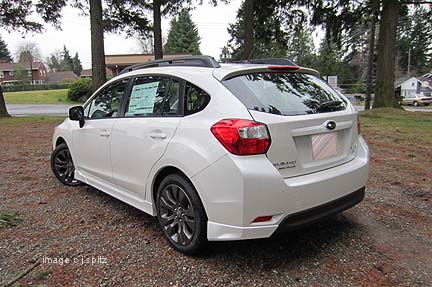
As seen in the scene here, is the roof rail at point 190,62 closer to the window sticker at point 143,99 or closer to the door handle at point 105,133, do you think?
the window sticker at point 143,99

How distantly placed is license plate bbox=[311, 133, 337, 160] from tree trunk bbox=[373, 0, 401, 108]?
12.5 metres

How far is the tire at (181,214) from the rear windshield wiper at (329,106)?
1201 mm

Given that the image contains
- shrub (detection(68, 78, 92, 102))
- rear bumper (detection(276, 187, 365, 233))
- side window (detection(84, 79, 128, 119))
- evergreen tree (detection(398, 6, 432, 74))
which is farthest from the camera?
evergreen tree (detection(398, 6, 432, 74))

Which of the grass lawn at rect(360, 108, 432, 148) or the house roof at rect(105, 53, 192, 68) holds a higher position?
the house roof at rect(105, 53, 192, 68)

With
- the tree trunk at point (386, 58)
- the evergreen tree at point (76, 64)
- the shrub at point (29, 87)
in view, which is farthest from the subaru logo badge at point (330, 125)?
the evergreen tree at point (76, 64)

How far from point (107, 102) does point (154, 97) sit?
3.09 feet

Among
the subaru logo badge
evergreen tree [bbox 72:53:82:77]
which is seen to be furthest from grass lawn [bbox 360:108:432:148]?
evergreen tree [bbox 72:53:82:77]

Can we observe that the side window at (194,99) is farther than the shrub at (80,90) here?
No

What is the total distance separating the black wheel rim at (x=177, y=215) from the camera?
2.63m

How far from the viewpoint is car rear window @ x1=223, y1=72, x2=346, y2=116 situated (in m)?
2.47

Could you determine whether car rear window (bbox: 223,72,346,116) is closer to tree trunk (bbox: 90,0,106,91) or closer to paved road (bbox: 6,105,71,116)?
tree trunk (bbox: 90,0,106,91)

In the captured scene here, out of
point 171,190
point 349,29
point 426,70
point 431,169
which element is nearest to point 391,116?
point 349,29

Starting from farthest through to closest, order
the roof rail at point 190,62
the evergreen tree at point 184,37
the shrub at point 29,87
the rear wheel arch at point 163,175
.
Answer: the shrub at point 29,87 → the evergreen tree at point 184,37 → the roof rail at point 190,62 → the rear wheel arch at point 163,175

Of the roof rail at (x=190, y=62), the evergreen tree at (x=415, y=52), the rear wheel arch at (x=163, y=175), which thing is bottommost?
the rear wheel arch at (x=163, y=175)
